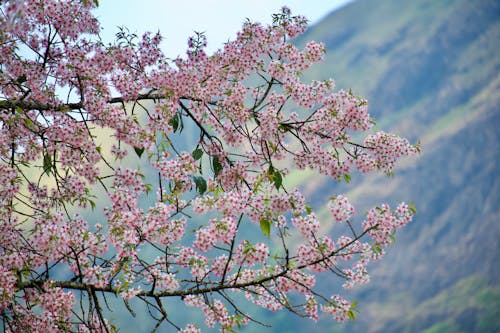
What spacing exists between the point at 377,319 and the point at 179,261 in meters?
58.1

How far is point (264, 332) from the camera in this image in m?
65.2

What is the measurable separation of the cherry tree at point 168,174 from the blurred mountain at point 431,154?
178 feet

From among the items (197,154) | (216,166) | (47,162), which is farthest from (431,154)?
(47,162)

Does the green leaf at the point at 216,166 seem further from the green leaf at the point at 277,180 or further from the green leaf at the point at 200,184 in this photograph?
the green leaf at the point at 277,180

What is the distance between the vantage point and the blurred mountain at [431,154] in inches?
2399

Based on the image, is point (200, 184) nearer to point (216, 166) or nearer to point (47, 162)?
point (216, 166)

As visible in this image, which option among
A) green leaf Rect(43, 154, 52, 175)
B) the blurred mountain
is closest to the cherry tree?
green leaf Rect(43, 154, 52, 175)

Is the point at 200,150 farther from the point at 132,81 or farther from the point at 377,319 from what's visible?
the point at 377,319

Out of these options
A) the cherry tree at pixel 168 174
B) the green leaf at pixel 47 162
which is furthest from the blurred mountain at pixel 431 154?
the green leaf at pixel 47 162

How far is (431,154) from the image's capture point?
69.2 m

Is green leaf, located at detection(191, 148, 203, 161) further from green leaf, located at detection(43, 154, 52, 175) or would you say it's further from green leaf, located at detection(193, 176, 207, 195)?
green leaf, located at detection(43, 154, 52, 175)

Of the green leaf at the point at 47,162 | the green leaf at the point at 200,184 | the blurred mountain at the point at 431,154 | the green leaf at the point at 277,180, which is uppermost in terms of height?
the blurred mountain at the point at 431,154

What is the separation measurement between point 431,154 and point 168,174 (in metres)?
67.6

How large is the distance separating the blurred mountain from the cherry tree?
54312mm
